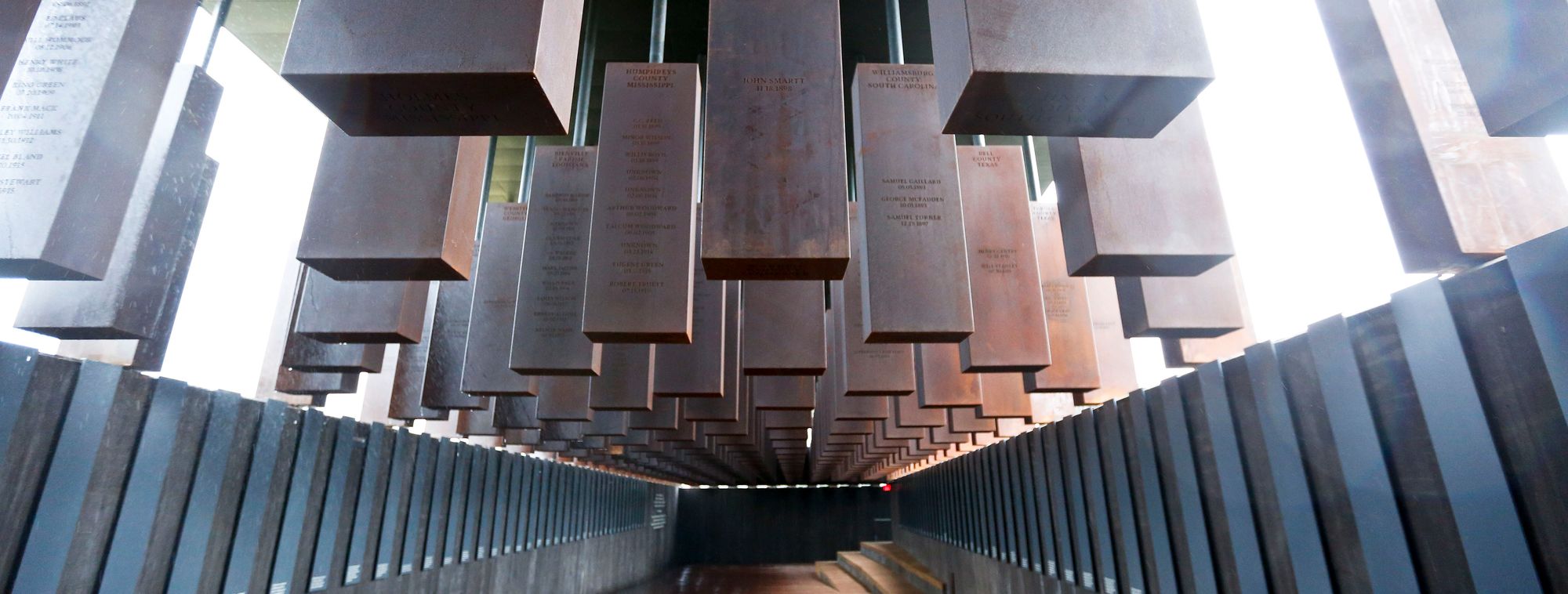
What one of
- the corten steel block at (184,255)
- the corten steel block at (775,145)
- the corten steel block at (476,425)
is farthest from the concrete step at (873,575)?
the corten steel block at (775,145)

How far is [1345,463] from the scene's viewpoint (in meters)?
2.39

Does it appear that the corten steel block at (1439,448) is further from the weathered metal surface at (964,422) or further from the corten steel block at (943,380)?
the weathered metal surface at (964,422)

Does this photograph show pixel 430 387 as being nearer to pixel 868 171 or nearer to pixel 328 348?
pixel 328 348

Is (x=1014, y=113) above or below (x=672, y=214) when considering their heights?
below

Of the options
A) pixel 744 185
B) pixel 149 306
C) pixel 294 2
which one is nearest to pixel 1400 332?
pixel 744 185

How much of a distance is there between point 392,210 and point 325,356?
176cm

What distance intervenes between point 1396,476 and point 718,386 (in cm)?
273

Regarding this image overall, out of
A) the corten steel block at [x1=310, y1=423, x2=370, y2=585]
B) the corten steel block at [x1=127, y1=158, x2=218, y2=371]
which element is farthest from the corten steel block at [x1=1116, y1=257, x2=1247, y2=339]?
the corten steel block at [x1=310, y1=423, x2=370, y2=585]

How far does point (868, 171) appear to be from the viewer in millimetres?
2420

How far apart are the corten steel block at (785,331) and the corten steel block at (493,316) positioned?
1242mm

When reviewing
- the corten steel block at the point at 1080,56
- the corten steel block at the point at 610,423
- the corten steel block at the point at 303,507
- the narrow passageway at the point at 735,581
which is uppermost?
the corten steel block at the point at 1080,56

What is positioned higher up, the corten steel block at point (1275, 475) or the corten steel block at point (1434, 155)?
the corten steel block at point (1434, 155)

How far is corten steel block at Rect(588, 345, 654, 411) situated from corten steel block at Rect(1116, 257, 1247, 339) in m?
2.42

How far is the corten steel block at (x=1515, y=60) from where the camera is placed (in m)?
1.11
